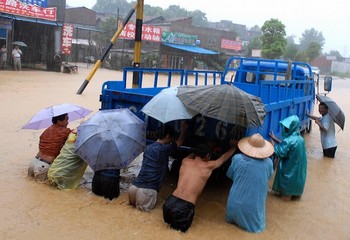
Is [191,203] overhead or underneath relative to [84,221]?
overhead

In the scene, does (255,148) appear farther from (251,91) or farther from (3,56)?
(3,56)

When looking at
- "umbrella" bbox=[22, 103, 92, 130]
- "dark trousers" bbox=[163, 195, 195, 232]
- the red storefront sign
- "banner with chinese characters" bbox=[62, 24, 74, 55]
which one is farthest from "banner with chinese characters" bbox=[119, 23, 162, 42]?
"dark trousers" bbox=[163, 195, 195, 232]

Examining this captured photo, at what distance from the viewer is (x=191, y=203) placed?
385cm

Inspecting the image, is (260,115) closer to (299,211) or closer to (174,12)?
(299,211)

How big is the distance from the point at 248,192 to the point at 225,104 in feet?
3.16

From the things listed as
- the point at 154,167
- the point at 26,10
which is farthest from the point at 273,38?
the point at 154,167

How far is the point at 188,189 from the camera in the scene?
3.89 metres

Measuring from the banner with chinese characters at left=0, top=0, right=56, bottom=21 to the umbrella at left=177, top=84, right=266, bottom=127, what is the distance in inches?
702

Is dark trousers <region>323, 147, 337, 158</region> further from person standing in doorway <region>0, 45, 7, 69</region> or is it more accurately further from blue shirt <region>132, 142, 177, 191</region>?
person standing in doorway <region>0, 45, 7, 69</region>

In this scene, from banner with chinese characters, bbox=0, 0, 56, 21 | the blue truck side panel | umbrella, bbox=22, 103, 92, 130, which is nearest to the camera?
the blue truck side panel

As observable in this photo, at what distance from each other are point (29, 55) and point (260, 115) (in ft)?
80.4

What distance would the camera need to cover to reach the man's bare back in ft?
12.8

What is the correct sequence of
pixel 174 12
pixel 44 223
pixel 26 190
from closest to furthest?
1. pixel 44 223
2. pixel 26 190
3. pixel 174 12

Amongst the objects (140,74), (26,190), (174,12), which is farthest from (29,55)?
(174,12)
